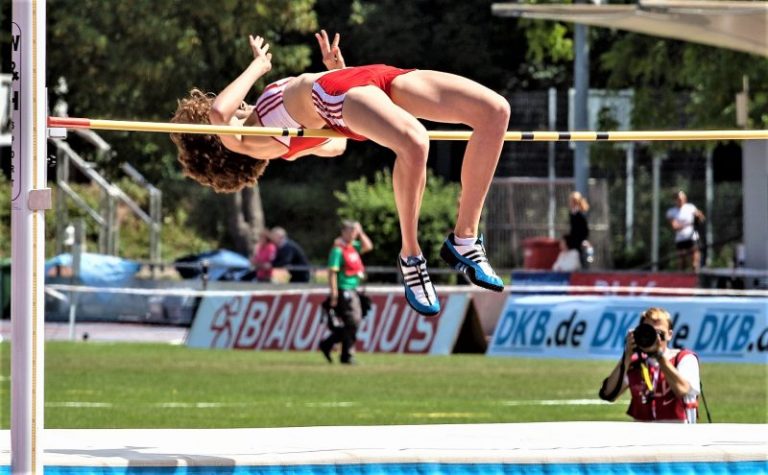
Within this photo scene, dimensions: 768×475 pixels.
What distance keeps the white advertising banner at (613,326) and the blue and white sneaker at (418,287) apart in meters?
9.72

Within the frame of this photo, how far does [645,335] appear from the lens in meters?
8.53

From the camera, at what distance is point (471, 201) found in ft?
23.5

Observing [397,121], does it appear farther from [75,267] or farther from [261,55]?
[75,267]

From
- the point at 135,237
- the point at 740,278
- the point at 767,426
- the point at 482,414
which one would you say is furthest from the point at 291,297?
the point at 135,237

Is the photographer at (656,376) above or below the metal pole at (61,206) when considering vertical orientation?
below

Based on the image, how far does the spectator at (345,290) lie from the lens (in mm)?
17469

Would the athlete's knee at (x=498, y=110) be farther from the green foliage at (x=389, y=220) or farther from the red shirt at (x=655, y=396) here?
the green foliage at (x=389, y=220)

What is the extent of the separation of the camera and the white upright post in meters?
3.49

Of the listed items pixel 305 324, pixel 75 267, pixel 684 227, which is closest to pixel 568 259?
pixel 684 227

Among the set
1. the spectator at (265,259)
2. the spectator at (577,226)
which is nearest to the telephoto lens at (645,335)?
the spectator at (577,226)

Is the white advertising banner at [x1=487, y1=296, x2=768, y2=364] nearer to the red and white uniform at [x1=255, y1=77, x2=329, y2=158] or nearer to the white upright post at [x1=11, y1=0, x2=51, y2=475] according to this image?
the red and white uniform at [x1=255, y1=77, x2=329, y2=158]

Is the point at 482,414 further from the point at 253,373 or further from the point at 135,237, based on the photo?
the point at 135,237

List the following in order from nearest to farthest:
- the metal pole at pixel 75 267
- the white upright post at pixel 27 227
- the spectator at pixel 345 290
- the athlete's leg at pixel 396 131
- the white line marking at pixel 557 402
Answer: the white upright post at pixel 27 227 → the athlete's leg at pixel 396 131 → the white line marking at pixel 557 402 → the spectator at pixel 345 290 → the metal pole at pixel 75 267

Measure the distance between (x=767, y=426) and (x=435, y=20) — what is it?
33.5 metres
